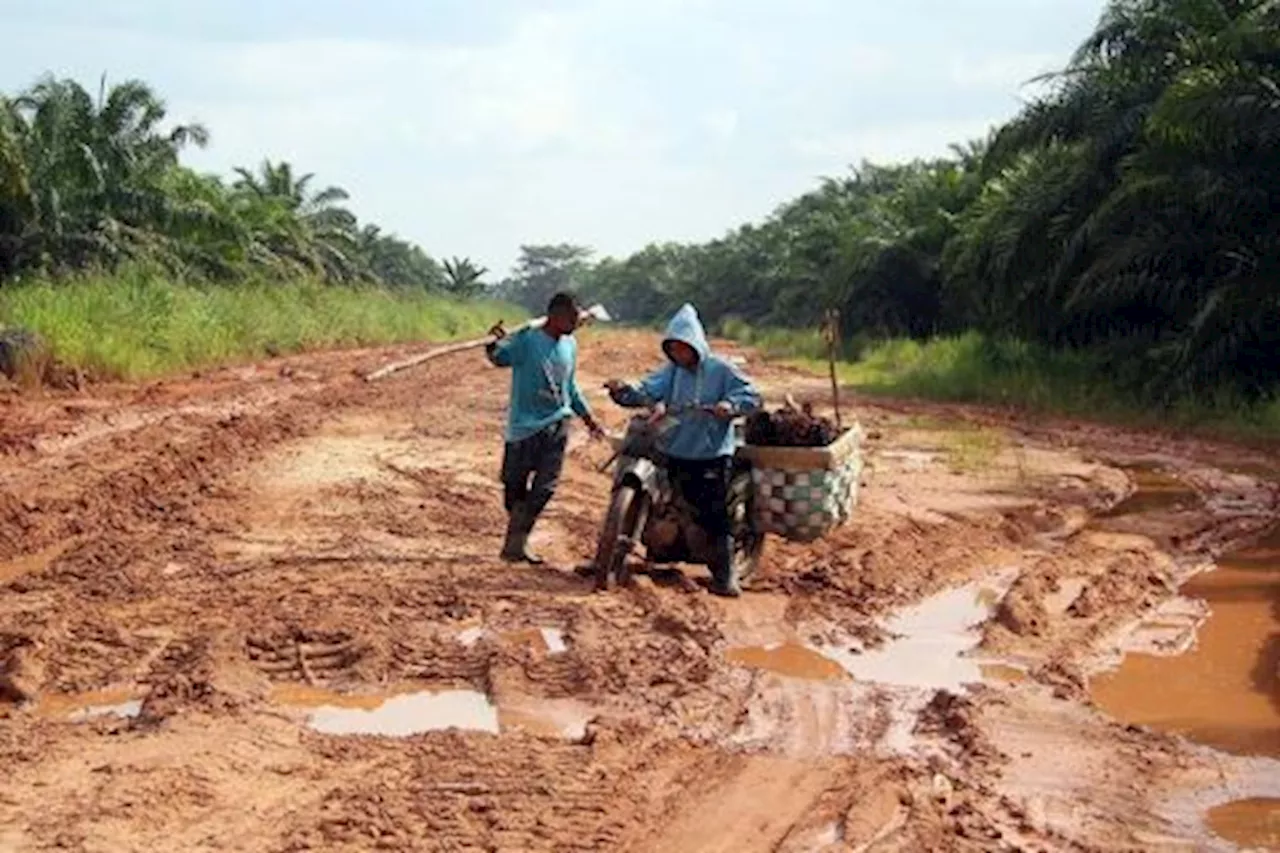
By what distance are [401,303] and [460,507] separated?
110 feet

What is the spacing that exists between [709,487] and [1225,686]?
9.01 feet

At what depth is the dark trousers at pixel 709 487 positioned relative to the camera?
26.1 ft

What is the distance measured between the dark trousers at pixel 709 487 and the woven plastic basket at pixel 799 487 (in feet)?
0.95

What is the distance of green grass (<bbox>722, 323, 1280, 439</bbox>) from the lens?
58.5ft

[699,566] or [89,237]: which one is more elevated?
[89,237]

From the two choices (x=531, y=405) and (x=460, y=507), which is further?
(x=460, y=507)

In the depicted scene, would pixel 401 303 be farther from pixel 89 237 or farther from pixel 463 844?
pixel 463 844

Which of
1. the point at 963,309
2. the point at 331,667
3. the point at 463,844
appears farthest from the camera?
the point at 963,309

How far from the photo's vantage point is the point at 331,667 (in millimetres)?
6297

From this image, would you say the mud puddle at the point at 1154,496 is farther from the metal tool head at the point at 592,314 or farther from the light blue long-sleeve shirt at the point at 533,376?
the light blue long-sleeve shirt at the point at 533,376

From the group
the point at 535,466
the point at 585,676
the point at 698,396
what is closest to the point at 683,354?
the point at 698,396

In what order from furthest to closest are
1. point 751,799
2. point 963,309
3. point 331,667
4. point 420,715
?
1. point 963,309
2. point 331,667
3. point 420,715
4. point 751,799

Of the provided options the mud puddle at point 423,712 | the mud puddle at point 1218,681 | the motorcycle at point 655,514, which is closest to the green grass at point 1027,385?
the mud puddle at point 1218,681

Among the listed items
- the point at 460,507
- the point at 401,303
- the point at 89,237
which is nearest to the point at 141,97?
the point at 89,237
